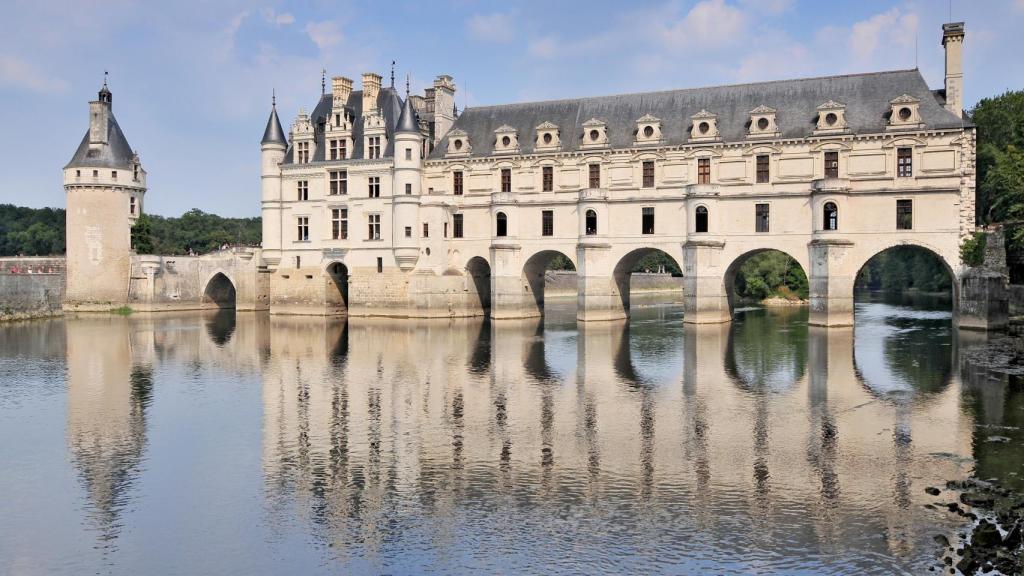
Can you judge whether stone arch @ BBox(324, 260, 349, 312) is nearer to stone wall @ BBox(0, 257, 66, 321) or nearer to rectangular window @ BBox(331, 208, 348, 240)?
rectangular window @ BBox(331, 208, 348, 240)

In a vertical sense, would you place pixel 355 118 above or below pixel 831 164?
above

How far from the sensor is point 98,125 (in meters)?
60.4

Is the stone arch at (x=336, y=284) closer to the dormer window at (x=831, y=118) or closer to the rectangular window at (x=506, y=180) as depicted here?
the rectangular window at (x=506, y=180)

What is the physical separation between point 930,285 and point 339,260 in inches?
2213

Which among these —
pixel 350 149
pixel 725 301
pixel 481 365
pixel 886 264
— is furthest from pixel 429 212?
pixel 886 264

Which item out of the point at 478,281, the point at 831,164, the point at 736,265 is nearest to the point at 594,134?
the point at 736,265

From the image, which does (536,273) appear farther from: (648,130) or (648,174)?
(648,130)

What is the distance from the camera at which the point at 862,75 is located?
145 ft

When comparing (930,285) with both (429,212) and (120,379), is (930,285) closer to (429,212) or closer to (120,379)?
(429,212)

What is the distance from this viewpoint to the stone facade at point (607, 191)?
42125 millimetres

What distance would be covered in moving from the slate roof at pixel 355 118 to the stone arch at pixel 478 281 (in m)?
8.35

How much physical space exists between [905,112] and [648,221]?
13.6 meters

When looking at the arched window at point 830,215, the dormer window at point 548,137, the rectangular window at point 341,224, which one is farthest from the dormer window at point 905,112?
the rectangular window at point 341,224

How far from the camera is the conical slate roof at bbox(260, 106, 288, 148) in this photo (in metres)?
56.7
